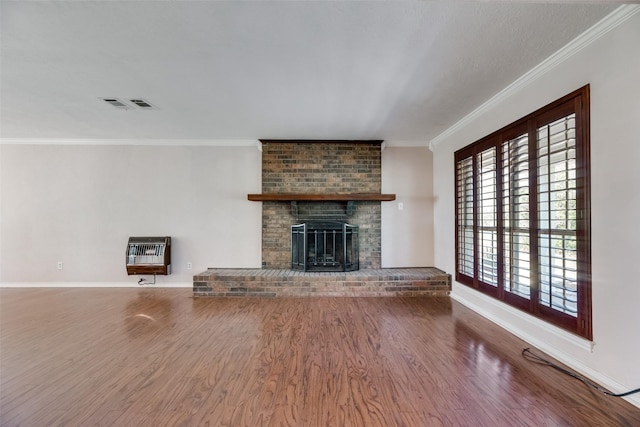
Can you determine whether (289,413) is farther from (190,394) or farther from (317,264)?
(317,264)

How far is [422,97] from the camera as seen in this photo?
2865 mm

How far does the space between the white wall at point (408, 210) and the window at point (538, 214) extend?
1235mm

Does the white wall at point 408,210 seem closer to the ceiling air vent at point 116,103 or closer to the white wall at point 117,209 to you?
the white wall at point 117,209

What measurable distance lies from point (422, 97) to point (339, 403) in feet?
9.30

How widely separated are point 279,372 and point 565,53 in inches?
126

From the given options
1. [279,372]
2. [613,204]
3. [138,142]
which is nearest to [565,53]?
[613,204]

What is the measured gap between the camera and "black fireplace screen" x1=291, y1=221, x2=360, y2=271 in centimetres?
436

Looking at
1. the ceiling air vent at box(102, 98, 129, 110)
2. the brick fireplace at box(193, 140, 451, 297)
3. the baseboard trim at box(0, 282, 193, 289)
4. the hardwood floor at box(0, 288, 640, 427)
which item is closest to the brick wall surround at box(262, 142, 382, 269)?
the brick fireplace at box(193, 140, 451, 297)

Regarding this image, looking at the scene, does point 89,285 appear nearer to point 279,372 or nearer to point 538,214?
point 279,372

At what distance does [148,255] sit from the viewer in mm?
4348

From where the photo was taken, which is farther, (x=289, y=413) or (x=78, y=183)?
(x=78, y=183)

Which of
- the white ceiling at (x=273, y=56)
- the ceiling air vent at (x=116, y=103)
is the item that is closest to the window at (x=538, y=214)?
the white ceiling at (x=273, y=56)

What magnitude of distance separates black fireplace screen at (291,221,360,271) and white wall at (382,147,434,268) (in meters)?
0.66

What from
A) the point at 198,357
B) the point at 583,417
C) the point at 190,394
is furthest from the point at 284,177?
the point at 583,417
